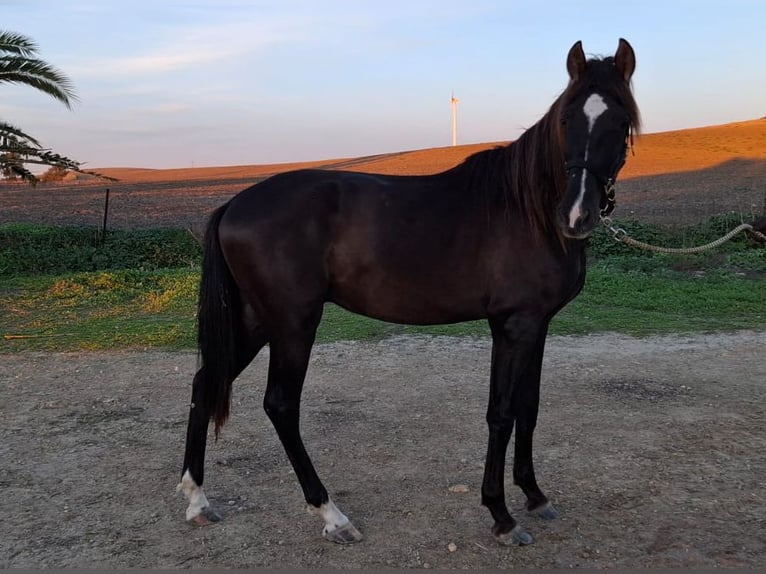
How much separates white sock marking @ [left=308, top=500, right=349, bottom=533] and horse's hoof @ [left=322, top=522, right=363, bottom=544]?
1cm

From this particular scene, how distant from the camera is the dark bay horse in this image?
115 inches

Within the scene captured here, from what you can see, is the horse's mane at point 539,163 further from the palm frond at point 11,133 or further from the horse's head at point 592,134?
the palm frond at point 11,133

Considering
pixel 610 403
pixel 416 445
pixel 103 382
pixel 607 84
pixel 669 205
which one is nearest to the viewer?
pixel 607 84

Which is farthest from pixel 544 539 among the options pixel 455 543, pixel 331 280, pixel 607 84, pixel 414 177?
pixel 607 84

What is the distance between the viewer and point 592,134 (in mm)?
2615

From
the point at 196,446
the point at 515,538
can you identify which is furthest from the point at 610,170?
the point at 196,446

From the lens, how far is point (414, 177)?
10.6 feet

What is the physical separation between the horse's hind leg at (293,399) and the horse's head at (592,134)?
134 centimetres

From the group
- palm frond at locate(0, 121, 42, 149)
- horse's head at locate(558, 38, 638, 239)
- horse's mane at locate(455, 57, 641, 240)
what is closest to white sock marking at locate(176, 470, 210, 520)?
horse's mane at locate(455, 57, 641, 240)

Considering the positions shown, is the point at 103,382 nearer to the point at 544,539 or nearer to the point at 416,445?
the point at 416,445

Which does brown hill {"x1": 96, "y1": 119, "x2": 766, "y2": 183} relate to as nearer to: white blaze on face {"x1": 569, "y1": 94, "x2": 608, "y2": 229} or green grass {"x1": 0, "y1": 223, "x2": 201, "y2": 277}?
green grass {"x1": 0, "y1": 223, "x2": 201, "y2": 277}

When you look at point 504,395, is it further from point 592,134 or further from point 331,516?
point 592,134

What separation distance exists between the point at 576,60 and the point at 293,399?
2076 mm

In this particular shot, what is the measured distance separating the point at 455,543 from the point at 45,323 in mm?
6856
